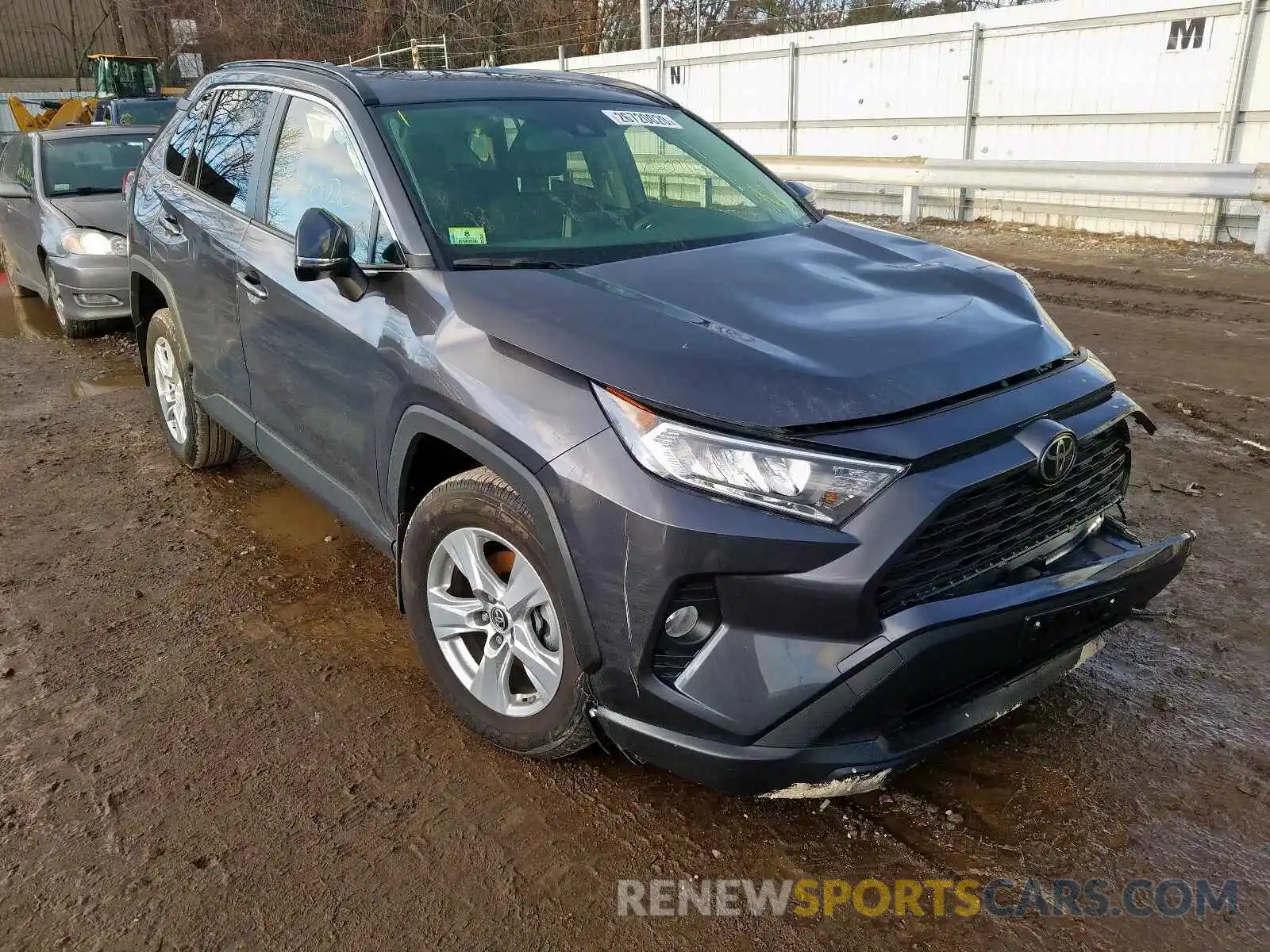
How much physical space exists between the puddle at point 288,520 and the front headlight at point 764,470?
256 cm

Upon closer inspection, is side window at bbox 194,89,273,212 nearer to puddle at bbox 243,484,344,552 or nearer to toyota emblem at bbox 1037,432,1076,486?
puddle at bbox 243,484,344,552

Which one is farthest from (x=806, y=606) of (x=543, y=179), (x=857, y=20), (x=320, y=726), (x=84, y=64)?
(x=84, y=64)

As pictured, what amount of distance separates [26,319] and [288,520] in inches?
254

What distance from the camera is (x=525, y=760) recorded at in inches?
110

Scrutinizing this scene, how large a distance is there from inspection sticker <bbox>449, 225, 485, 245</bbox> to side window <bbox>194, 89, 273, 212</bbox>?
1.34 metres

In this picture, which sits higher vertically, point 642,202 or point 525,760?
point 642,202

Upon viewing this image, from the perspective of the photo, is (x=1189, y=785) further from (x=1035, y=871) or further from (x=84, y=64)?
(x=84, y=64)

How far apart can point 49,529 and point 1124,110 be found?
12.0 metres

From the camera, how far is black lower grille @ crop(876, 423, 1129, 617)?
2.12 metres

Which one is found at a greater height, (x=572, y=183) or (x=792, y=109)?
(x=792, y=109)

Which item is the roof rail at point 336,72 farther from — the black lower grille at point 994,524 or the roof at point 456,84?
the black lower grille at point 994,524

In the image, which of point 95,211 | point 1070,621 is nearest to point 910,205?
point 95,211

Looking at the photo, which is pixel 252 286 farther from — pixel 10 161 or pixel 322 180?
pixel 10 161

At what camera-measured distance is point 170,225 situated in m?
4.44
